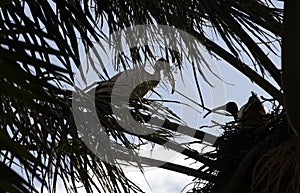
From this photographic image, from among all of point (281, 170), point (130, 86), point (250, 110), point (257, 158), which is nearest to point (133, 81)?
point (130, 86)

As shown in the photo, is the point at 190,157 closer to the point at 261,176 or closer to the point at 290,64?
the point at 261,176

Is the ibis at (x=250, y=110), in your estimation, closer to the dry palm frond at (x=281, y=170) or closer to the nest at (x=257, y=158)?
the nest at (x=257, y=158)

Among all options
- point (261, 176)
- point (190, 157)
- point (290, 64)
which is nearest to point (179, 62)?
point (190, 157)

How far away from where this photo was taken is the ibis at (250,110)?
5.72 feet

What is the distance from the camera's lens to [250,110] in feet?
6.06

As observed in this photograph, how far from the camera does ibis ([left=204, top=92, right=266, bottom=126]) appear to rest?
5.72 feet

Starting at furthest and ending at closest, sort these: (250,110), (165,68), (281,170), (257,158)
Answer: (165,68), (250,110), (257,158), (281,170)

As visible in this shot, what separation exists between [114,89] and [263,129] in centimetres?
51

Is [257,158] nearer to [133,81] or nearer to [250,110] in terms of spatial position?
[250,110]

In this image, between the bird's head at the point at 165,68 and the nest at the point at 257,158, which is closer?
the nest at the point at 257,158

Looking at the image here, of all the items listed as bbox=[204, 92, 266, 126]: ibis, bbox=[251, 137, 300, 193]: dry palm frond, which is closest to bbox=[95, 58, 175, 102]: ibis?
bbox=[204, 92, 266, 126]: ibis

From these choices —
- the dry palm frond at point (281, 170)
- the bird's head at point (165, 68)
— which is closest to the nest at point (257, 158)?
the dry palm frond at point (281, 170)

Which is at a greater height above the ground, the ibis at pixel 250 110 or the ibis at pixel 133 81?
the ibis at pixel 133 81

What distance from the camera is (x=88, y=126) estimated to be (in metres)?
1.65
